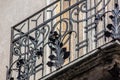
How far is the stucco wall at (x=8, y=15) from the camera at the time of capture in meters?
A: 13.3

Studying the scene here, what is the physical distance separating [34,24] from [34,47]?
1.41 meters

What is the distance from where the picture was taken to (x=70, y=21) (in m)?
11.5

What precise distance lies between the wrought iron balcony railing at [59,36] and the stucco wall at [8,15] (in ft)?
0.82

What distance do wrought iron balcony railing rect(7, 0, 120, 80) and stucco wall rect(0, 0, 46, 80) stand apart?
25 centimetres

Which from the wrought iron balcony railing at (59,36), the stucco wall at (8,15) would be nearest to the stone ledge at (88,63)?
the wrought iron balcony railing at (59,36)

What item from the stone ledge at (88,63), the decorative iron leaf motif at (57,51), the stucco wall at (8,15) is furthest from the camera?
the stucco wall at (8,15)

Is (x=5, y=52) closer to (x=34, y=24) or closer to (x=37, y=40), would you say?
(x=34, y=24)

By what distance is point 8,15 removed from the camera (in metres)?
13.7

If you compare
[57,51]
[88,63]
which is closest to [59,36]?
[57,51]

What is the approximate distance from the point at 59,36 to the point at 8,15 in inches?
101

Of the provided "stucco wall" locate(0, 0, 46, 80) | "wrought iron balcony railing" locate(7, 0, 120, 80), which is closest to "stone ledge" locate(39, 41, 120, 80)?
"wrought iron balcony railing" locate(7, 0, 120, 80)

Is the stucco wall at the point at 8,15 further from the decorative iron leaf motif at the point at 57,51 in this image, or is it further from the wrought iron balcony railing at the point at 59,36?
the decorative iron leaf motif at the point at 57,51

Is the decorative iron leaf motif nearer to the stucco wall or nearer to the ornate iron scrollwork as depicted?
the ornate iron scrollwork

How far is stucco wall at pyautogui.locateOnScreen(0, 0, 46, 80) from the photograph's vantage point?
43.8 feet
